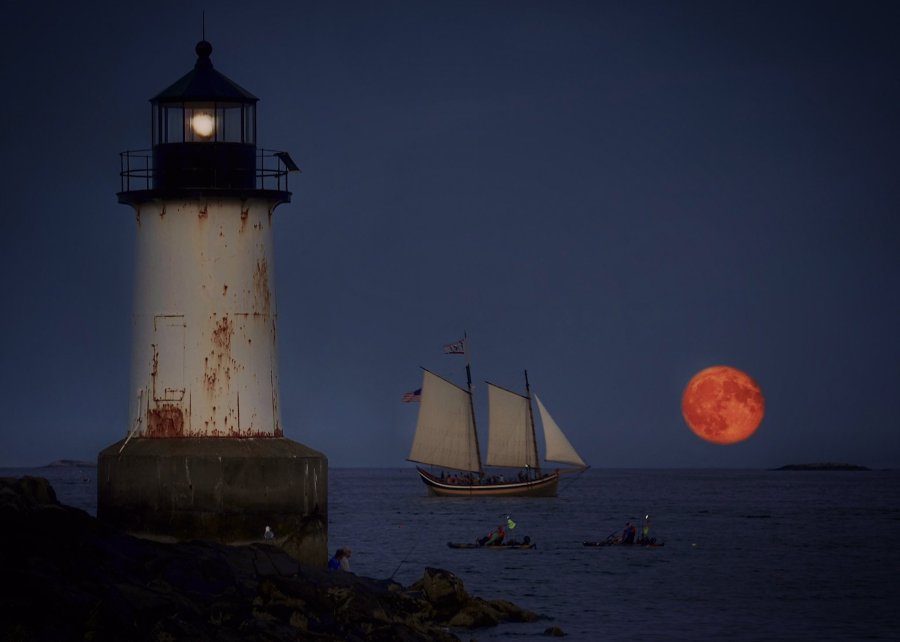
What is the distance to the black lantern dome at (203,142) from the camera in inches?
1120

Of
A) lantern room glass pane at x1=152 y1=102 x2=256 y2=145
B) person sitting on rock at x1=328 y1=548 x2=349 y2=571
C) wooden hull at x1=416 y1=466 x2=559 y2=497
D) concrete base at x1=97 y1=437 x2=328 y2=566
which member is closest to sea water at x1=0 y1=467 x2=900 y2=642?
person sitting on rock at x1=328 y1=548 x2=349 y2=571

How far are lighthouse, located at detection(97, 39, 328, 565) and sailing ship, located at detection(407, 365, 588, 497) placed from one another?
75.7 m

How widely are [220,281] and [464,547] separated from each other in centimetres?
3405

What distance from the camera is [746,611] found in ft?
A: 129

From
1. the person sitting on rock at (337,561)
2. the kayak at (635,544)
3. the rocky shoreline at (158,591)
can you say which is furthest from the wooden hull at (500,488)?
the rocky shoreline at (158,591)

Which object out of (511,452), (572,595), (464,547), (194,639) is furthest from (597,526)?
(194,639)

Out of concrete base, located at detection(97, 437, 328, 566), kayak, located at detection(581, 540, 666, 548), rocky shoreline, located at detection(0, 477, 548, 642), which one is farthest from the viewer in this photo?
kayak, located at detection(581, 540, 666, 548)

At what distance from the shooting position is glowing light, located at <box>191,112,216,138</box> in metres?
28.8

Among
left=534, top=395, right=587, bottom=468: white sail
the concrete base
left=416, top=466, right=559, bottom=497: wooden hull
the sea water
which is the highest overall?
left=534, top=395, right=587, bottom=468: white sail

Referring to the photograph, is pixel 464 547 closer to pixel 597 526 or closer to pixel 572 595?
pixel 572 595

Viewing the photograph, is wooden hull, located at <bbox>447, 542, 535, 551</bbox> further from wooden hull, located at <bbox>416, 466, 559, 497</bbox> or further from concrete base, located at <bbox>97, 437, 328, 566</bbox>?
wooden hull, located at <bbox>416, 466, 559, 497</bbox>

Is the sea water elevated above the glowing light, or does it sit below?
below

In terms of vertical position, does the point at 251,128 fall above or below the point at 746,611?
above

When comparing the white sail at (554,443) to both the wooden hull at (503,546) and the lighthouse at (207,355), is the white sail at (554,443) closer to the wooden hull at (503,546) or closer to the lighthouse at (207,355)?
the wooden hull at (503,546)
